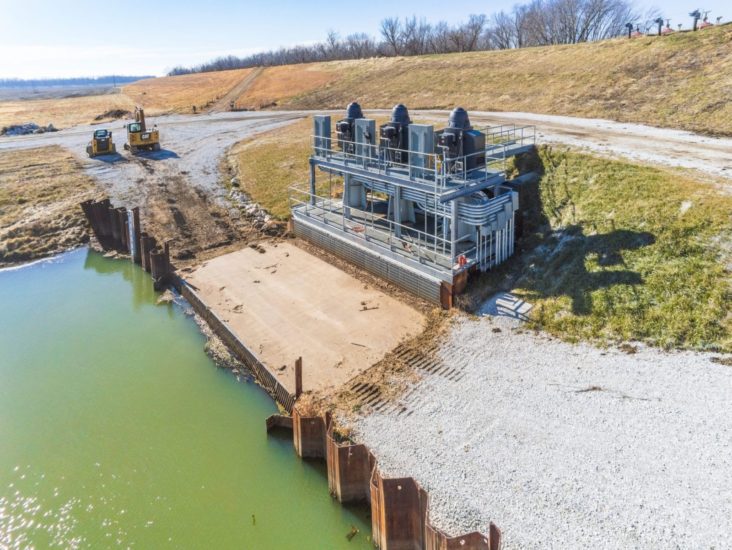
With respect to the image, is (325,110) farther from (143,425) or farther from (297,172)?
(143,425)

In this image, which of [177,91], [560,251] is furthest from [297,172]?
[177,91]

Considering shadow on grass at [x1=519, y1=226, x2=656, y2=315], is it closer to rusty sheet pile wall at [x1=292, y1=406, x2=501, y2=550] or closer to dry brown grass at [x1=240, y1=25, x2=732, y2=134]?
rusty sheet pile wall at [x1=292, y1=406, x2=501, y2=550]

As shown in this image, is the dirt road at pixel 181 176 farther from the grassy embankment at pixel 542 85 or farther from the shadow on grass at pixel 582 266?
the shadow on grass at pixel 582 266

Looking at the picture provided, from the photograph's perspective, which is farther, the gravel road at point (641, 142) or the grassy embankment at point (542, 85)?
the grassy embankment at point (542, 85)

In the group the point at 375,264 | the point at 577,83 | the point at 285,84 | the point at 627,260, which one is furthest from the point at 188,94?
the point at 627,260

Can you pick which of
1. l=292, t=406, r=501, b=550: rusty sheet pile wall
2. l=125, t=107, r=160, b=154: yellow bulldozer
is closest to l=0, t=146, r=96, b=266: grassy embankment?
l=125, t=107, r=160, b=154: yellow bulldozer

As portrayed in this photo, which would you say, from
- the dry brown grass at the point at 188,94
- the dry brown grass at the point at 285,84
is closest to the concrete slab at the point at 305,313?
the dry brown grass at the point at 285,84
